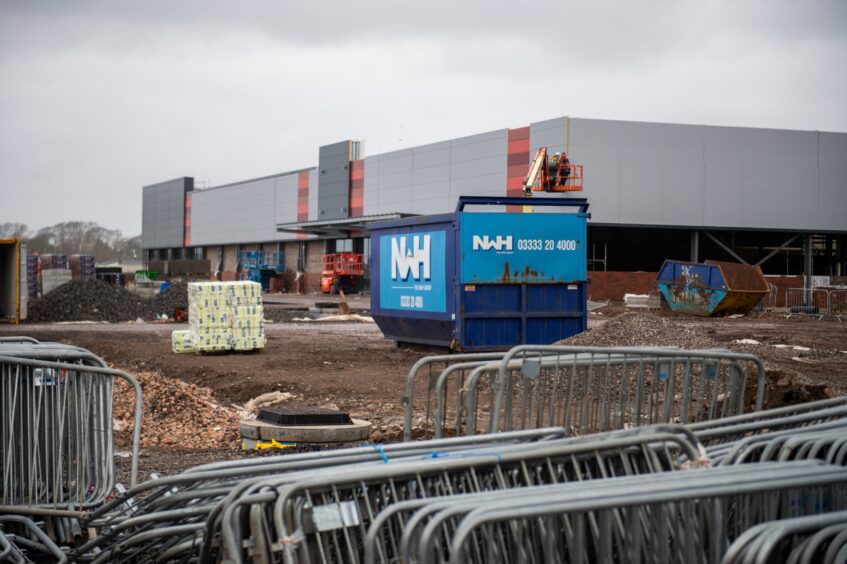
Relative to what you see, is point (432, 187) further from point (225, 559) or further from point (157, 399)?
point (225, 559)

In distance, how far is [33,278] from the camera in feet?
140

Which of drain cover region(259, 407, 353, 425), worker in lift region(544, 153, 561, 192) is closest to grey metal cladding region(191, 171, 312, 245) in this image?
worker in lift region(544, 153, 561, 192)

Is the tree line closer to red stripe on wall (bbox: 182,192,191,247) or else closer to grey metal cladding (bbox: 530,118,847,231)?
red stripe on wall (bbox: 182,192,191,247)

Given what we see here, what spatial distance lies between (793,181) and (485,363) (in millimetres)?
41697

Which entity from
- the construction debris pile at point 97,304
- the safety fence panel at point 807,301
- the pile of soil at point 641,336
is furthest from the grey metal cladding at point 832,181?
the pile of soil at point 641,336

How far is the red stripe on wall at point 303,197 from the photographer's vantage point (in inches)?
2416

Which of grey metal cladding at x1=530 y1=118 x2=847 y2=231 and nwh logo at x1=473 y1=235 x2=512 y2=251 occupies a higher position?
grey metal cladding at x1=530 y1=118 x2=847 y2=231

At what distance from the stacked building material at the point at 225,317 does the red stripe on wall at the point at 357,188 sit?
3618 cm

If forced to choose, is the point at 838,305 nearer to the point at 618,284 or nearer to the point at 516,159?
the point at 618,284

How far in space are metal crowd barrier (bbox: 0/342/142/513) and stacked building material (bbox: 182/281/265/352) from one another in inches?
502

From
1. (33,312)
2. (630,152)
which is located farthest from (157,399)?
(630,152)

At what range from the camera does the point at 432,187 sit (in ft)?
163

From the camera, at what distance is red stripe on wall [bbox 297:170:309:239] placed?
61.4 meters

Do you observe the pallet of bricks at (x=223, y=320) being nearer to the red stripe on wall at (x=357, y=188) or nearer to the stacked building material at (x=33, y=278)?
the stacked building material at (x=33, y=278)
